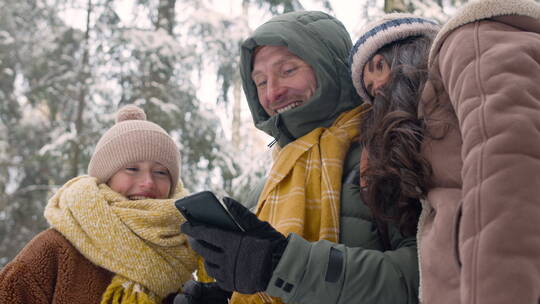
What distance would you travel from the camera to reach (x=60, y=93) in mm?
7227

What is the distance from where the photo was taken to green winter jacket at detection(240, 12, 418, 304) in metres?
1.52

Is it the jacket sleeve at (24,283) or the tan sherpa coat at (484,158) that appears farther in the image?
the jacket sleeve at (24,283)

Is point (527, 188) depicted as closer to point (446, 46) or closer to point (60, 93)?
point (446, 46)

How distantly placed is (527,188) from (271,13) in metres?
6.95

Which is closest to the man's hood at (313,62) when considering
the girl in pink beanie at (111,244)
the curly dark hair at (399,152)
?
the curly dark hair at (399,152)

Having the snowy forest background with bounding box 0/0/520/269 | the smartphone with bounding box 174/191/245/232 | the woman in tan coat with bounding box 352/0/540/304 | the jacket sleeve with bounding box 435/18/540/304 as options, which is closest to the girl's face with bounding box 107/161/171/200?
the smartphone with bounding box 174/191/245/232

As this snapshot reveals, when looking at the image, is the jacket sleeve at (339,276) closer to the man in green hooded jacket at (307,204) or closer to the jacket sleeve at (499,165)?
the man in green hooded jacket at (307,204)

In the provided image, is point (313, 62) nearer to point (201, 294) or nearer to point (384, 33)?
point (384, 33)

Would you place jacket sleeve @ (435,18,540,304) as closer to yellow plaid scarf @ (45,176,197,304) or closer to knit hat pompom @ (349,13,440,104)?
knit hat pompom @ (349,13,440,104)

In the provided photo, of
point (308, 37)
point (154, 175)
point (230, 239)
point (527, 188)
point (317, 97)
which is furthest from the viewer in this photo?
point (154, 175)

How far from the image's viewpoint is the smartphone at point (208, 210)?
1542 mm

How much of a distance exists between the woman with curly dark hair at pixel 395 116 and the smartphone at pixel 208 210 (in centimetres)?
46

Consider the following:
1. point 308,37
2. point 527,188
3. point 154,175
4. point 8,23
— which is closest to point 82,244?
point 154,175

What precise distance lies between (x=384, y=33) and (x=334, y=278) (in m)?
0.96
